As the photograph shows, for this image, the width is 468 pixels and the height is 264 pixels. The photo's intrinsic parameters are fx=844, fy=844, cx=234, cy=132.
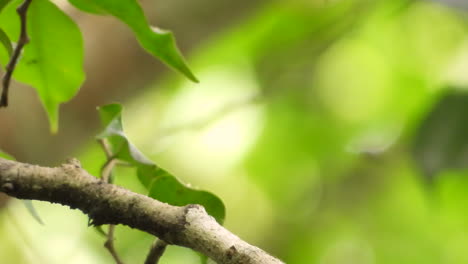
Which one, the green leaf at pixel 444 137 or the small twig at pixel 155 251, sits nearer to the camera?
the small twig at pixel 155 251

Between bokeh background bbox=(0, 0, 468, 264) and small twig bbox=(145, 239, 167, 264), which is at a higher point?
bokeh background bbox=(0, 0, 468, 264)

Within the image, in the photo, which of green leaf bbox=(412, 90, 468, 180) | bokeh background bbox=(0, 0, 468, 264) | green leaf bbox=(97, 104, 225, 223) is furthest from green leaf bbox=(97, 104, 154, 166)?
bokeh background bbox=(0, 0, 468, 264)

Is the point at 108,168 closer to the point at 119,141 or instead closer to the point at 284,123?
the point at 119,141

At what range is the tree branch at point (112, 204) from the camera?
44 centimetres

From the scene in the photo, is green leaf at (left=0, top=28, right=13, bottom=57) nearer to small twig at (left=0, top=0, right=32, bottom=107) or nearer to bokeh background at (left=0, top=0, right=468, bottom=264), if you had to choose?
small twig at (left=0, top=0, right=32, bottom=107)

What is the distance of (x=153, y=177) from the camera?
21.4 inches

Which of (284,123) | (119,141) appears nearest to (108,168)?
(119,141)

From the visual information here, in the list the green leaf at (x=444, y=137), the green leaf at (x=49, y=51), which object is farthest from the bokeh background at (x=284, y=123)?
the green leaf at (x=49, y=51)

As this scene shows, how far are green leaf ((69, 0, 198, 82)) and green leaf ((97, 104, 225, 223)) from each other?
46mm

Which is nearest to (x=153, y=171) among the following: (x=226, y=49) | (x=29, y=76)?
(x=29, y=76)

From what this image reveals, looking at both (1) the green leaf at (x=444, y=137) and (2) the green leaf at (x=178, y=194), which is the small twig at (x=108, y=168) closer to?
(2) the green leaf at (x=178, y=194)

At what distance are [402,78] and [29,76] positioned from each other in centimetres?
157

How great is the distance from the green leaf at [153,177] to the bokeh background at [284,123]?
1.00 metres

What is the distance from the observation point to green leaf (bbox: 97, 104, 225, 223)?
0.53 meters
